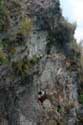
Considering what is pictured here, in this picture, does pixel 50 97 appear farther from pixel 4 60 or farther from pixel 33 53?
pixel 4 60

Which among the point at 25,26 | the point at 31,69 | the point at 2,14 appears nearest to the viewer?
the point at 2,14

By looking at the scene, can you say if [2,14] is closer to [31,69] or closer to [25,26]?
[25,26]

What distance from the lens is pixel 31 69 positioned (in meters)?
9.77

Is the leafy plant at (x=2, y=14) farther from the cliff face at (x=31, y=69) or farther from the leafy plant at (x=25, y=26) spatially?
the leafy plant at (x=25, y=26)

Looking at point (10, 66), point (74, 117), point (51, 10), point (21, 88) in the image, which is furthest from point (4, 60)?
point (74, 117)

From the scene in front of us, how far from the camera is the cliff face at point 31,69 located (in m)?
9.32

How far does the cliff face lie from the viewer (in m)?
9.32

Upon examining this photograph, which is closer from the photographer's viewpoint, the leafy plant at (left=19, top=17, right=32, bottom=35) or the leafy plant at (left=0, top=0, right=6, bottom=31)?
the leafy plant at (left=0, top=0, right=6, bottom=31)

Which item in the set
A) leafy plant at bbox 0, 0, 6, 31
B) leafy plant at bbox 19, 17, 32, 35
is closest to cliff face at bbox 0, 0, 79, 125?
leafy plant at bbox 19, 17, 32, 35

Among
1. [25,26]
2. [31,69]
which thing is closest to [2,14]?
[25,26]

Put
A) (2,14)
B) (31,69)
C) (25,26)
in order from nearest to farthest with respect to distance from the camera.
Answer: (2,14), (25,26), (31,69)

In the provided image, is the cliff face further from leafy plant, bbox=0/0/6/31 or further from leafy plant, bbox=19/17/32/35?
leafy plant, bbox=0/0/6/31

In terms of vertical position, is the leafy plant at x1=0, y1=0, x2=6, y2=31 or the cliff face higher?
the leafy plant at x1=0, y1=0, x2=6, y2=31

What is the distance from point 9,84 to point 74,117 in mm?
4734
